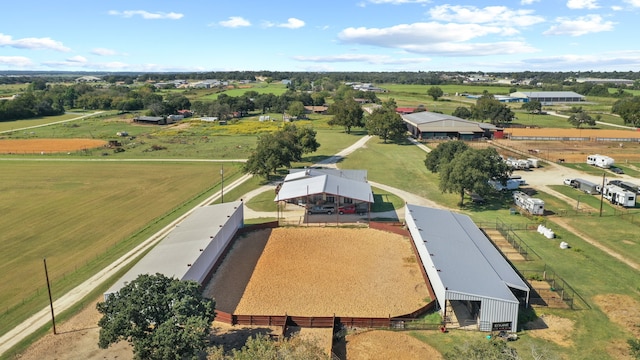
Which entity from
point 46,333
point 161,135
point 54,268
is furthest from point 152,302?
point 161,135

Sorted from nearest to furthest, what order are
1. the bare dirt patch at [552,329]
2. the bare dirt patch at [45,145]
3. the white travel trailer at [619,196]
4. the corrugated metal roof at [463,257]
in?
the bare dirt patch at [552,329]
the corrugated metal roof at [463,257]
the white travel trailer at [619,196]
the bare dirt patch at [45,145]

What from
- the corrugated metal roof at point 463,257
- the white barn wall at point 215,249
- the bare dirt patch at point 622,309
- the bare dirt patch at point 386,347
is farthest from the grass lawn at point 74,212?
the bare dirt patch at point 622,309

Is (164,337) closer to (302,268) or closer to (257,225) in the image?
(302,268)

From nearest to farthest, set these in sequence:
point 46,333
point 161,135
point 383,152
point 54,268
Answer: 1. point 46,333
2. point 54,268
3. point 383,152
4. point 161,135

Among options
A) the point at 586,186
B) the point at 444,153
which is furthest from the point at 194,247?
the point at 586,186

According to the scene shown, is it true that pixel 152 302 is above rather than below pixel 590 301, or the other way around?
above

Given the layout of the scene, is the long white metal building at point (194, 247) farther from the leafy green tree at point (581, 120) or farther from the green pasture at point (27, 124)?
the leafy green tree at point (581, 120)

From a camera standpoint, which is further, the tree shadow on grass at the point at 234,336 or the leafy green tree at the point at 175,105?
the leafy green tree at the point at 175,105
